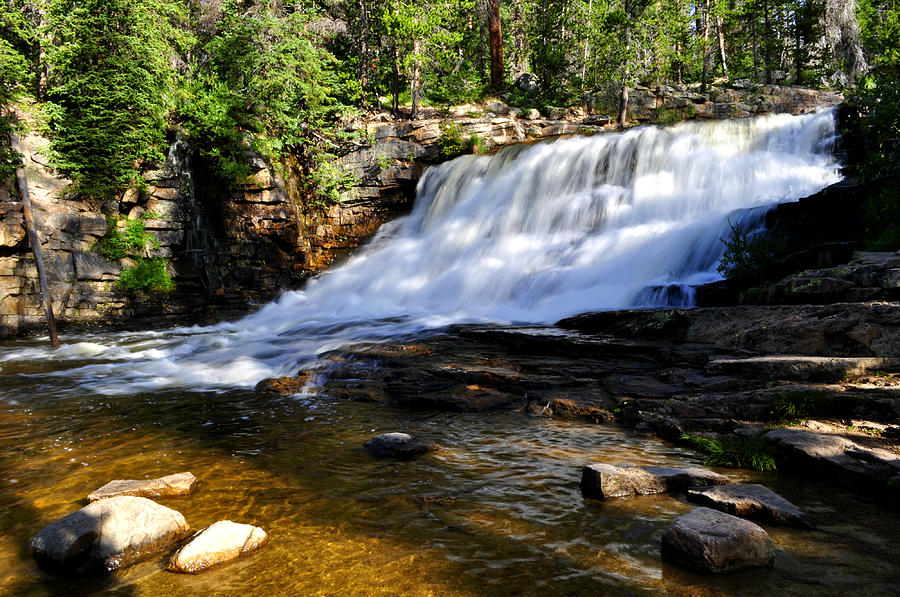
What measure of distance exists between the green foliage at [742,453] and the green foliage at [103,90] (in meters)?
18.7

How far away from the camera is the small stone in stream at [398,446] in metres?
4.59

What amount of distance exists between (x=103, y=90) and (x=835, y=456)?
2059 cm

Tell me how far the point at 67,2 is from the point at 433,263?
1488 centimetres

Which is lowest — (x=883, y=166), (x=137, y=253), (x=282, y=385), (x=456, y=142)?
(x=282, y=385)

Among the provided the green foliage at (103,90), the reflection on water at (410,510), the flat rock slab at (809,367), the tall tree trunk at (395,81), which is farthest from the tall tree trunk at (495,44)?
the reflection on water at (410,510)

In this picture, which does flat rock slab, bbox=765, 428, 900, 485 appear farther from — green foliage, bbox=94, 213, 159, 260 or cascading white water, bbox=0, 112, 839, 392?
green foliage, bbox=94, 213, 159, 260

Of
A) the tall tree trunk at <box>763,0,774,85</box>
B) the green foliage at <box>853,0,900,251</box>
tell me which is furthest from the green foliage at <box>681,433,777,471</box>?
the tall tree trunk at <box>763,0,774,85</box>

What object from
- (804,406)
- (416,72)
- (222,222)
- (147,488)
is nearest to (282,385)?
(147,488)

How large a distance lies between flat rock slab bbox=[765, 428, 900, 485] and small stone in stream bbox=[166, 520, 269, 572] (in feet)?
13.5

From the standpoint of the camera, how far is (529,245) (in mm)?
15008

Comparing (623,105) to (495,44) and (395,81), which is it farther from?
(395,81)

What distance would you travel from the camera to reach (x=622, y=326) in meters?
8.08

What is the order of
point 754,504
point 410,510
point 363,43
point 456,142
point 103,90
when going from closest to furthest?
point 754,504
point 410,510
point 103,90
point 456,142
point 363,43

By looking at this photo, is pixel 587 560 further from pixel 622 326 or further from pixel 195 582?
pixel 622 326
